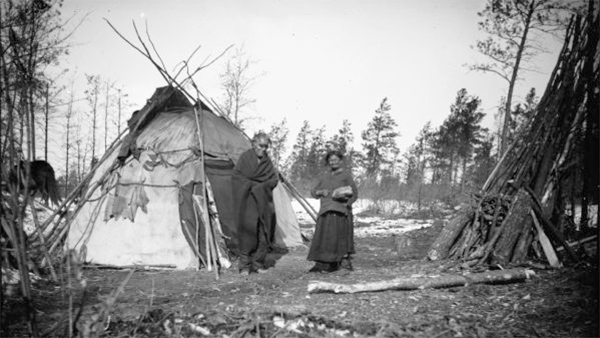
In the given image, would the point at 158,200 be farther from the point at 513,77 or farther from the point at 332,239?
the point at 513,77

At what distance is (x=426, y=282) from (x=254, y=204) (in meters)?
2.72

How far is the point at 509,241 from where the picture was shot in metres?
5.03

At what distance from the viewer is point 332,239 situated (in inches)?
214

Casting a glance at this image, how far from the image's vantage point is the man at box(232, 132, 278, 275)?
5.46 metres

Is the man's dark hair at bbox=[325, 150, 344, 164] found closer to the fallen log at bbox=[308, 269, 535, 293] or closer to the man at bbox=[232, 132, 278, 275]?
the man at bbox=[232, 132, 278, 275]

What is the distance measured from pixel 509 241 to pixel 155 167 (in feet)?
19.6

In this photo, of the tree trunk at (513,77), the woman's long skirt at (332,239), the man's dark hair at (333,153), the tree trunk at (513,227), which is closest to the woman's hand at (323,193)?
the woman's long skirt at (332,239)

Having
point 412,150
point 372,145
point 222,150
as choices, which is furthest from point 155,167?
point 412,150

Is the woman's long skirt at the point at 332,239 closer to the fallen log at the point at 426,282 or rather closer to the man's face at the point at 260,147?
the fallen log at the point at 426,282

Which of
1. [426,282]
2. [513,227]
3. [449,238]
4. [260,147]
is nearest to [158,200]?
[260,147]

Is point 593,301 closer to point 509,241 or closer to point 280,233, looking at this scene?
point 509,241

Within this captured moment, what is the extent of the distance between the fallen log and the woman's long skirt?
3.92ft

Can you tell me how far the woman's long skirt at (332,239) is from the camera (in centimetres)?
544

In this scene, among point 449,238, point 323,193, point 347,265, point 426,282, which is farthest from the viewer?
point 347,265
